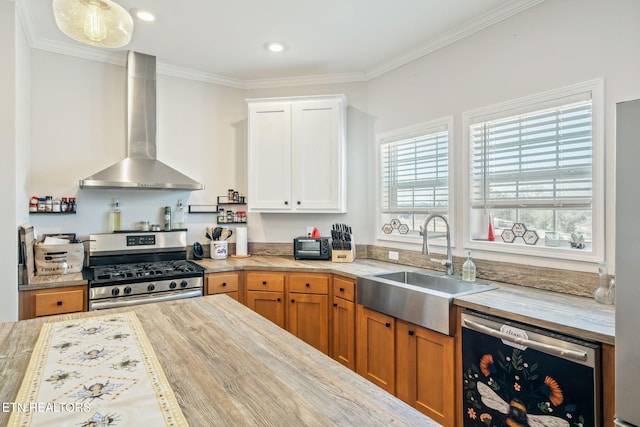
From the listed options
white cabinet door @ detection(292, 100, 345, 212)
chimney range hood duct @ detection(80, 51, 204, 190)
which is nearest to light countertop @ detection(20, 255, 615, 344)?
white cabinet door @ detection(292, 100, 345, 212)

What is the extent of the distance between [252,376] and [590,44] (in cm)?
244

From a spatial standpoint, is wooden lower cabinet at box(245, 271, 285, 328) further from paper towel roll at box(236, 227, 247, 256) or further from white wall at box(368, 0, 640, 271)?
white wall at box(368, 0, 640, 271)

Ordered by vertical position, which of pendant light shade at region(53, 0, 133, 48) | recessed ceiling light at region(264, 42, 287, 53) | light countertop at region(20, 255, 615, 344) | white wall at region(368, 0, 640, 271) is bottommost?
light countertop at region(20, 255, 615, 344)

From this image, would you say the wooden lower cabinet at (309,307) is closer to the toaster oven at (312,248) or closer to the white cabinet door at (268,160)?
the toaster oven at (312,248)

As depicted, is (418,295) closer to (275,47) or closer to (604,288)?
(604,288)

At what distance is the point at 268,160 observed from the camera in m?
3.51

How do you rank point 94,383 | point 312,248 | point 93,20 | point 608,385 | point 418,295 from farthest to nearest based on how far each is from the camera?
point 312,248, point 418,295, point 608,385, point 93,20, point 94,383

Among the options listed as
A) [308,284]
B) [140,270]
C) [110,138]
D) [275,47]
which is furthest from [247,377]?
[110,138]

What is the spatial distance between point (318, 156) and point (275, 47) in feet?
3.35

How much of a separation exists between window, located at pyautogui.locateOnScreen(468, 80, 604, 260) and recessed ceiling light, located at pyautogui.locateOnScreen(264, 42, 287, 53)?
1678 mm

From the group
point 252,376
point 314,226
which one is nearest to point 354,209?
point 314,226

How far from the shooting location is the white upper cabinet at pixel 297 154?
3400 mm

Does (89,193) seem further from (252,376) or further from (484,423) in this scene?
(484,423)

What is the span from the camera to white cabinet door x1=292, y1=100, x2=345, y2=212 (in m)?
3.39
